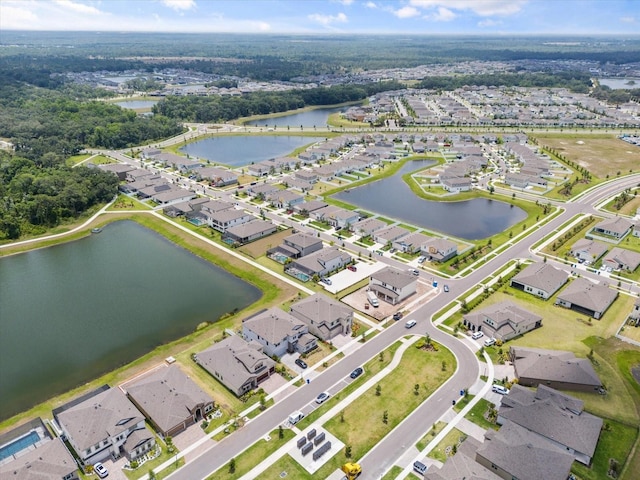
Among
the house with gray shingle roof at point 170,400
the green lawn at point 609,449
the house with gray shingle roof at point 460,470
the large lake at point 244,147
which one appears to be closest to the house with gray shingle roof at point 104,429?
the house with gray shingle roof at point 170,400

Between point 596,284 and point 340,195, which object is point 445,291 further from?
point 340,195

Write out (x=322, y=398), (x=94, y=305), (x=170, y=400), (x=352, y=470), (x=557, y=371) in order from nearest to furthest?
(x=352, y=470)
(x=170, y=400)
(x=322, y=398)
(x=557, y=371)
(x=94, y=305)

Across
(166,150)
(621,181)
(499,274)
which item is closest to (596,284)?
(499,274)

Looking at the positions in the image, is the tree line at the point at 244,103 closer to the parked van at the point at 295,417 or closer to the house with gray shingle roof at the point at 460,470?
the parked van at the point at 295,417

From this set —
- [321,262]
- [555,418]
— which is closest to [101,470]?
[555,418]

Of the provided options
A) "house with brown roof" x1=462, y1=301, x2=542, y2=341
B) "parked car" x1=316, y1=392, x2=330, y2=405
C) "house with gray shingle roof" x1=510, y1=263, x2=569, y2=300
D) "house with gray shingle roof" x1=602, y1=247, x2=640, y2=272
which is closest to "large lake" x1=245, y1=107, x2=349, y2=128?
"house with gray shingle roof" x1=602, y1=247, x2=640, y2=272

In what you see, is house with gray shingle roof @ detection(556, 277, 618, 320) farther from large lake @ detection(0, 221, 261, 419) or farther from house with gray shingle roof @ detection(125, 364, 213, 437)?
house with gray shingle roof @ detection(125, 364, 213, 437)

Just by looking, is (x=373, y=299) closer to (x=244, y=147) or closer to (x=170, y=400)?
(x=170, y=400)
